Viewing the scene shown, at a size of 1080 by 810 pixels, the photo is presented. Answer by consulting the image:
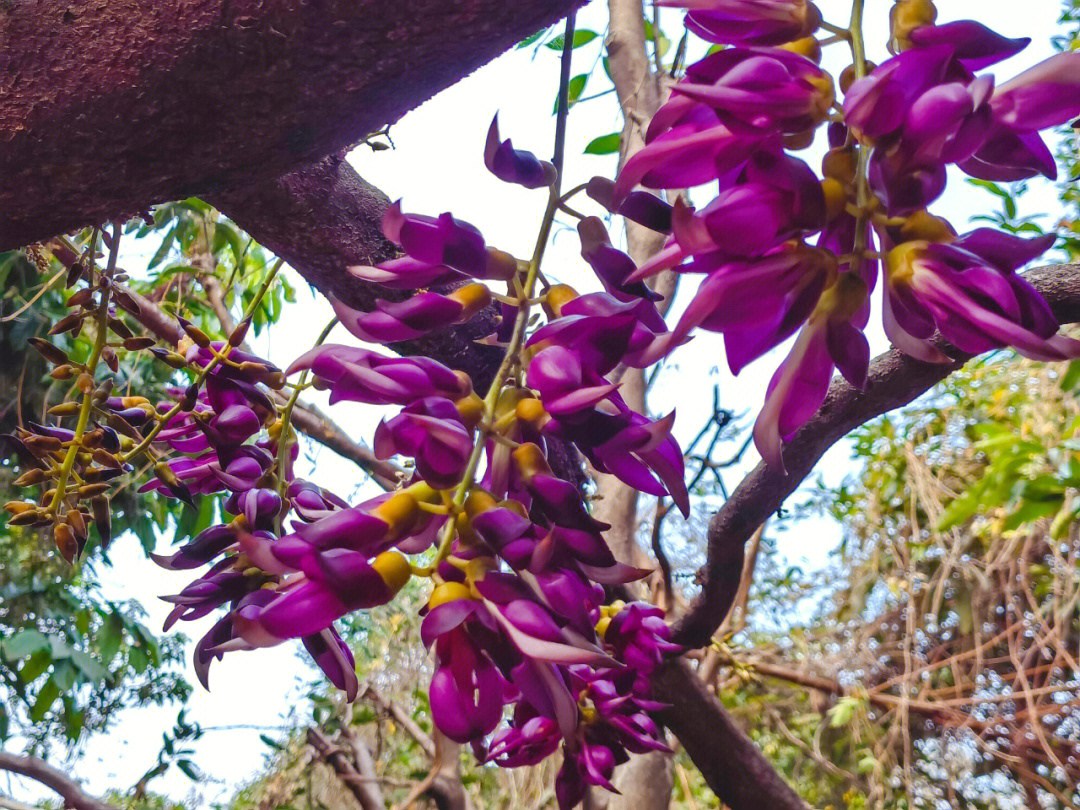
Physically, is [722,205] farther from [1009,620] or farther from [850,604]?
[850,604]

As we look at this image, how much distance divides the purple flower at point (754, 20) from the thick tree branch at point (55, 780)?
3.71 ft

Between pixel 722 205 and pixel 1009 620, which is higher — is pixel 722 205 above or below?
below

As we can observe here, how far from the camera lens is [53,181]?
43cm

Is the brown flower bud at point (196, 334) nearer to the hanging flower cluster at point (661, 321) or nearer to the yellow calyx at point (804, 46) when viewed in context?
the hanging flower cluster at point (661, 321)

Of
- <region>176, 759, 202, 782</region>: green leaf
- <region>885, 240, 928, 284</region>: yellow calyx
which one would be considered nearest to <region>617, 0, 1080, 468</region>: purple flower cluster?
<region>885, 240, 928, 284</region>: yellow calyx

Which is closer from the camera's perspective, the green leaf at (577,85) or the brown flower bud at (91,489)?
the brown flower bud at (91,489)

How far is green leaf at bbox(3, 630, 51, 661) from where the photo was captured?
1.71 meters

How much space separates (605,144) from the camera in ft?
3.84

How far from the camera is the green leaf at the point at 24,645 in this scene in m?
1.71

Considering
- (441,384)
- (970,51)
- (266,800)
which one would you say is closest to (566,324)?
(441,384)

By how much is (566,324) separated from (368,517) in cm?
10

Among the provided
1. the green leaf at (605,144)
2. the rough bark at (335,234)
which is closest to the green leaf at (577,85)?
the green leaf at (605,144)

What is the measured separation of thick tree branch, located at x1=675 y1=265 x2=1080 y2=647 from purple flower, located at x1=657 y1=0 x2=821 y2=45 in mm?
282

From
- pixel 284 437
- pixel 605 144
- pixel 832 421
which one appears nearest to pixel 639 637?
pixel 832 421
